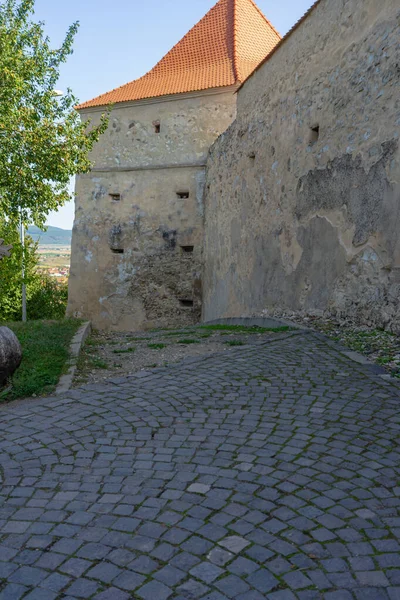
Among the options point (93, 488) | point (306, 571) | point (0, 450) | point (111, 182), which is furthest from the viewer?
point (111, 182)

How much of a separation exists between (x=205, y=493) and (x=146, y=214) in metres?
13.8

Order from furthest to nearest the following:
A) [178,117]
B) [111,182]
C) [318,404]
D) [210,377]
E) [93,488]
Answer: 1. [111,182]
2. [178,117]
3. [210,377]
4. [318,404]
5. [93,488]

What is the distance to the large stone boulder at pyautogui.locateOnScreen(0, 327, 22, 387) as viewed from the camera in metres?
4.84

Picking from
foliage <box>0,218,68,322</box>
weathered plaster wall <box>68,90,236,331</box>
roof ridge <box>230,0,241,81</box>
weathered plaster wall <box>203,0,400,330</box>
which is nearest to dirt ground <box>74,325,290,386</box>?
weathered plaster wall <box>203,0,400,330</box>

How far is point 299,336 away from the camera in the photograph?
663 cm

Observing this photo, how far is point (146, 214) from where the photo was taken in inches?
625

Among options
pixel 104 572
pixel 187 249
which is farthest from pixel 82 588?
pixel 187 249

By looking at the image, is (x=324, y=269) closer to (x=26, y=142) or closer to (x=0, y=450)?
(x=0, y=450)

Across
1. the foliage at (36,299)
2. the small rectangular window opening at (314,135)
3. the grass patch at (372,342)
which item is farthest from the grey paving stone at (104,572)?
the foliage at (36,299)

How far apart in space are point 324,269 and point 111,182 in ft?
34.4

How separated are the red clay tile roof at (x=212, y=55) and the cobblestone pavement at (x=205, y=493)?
12277 millimetres

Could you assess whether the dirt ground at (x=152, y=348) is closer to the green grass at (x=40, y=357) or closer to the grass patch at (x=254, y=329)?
the grass patch at (x=254, y=329)

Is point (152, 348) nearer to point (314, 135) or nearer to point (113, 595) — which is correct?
point (314, 135)

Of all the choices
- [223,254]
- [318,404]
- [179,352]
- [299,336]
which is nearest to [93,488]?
[318,404]
